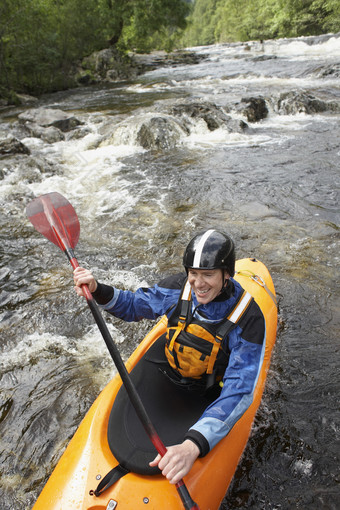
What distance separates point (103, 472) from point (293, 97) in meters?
10.7

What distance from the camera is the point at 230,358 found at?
172 centimetres

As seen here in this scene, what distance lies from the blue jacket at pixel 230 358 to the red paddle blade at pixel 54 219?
0.72 metres

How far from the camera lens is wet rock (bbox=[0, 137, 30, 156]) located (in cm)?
753

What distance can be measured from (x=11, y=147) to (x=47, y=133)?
1698 mm

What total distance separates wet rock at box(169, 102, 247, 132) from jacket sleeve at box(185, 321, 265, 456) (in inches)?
303

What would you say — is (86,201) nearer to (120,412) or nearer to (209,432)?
(120,412)

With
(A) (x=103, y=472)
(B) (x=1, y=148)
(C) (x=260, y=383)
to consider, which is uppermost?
(B) (x=1, y=148)

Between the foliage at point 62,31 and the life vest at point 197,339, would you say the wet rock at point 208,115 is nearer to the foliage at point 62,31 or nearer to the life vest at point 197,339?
the life vest at point 197,339

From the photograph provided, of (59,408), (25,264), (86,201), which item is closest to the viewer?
(59,408)

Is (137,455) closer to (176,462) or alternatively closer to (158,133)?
(176,462)

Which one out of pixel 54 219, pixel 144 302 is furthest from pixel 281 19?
pixel 144 302

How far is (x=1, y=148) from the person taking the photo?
297 inches

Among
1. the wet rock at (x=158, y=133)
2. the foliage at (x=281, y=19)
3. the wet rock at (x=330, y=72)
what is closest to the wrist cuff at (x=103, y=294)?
the wet rock at (x=158, y=133)

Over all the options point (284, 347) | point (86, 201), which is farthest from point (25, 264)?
point (284, 347)
